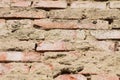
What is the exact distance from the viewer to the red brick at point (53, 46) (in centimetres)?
138

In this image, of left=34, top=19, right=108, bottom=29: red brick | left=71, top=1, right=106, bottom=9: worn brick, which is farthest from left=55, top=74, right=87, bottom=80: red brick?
left=71, top=1, right=106, bottom=9: worn brick

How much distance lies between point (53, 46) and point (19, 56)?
149 millimetres

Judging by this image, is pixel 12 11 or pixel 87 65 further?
pixel 12 11

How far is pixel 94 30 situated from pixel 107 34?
0.06 m

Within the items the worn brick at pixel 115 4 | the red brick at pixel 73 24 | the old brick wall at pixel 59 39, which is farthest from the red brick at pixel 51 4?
the worn brick at pixel 115 4

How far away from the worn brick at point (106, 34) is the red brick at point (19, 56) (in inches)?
10.8

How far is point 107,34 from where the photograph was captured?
1434 mm

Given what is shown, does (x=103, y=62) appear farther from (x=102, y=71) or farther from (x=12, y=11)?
(x=12, y=11)

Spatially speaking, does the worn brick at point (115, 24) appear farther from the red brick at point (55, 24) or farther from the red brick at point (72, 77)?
the red brick at point (72, 77)

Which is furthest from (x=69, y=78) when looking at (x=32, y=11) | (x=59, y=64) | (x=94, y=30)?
(x=32, y=11)

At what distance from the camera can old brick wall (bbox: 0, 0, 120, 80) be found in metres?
1.30

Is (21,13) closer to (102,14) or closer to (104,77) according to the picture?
(102,14)

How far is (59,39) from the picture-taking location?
1.42 m

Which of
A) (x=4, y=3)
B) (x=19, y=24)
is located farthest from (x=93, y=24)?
(x=4, y=3)
